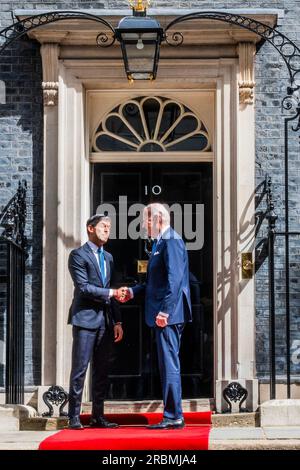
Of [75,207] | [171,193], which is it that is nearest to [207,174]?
[171,193]

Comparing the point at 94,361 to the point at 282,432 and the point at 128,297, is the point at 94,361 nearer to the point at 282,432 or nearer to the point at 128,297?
the point at 128,297

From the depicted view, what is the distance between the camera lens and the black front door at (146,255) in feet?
42.2

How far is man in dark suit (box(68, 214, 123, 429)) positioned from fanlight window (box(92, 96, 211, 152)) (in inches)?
77.9

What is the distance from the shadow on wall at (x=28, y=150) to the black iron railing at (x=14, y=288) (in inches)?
3.9

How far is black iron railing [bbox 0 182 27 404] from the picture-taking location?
11.9 m

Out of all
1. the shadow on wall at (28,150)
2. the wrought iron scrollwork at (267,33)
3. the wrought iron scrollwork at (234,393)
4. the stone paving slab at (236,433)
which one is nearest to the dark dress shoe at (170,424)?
the stone paving slab at (236,433)

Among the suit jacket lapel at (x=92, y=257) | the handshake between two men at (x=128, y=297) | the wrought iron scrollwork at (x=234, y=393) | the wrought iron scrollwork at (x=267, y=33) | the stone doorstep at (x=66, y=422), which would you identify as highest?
the wrought iron scrollwork at (x=267, y=33)

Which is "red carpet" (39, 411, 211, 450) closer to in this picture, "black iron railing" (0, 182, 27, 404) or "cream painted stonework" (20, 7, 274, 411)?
"black iron railing" (0, 182, 27, 404)

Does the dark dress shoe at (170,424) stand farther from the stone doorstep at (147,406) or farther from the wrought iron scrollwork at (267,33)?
the wrought iron scrollwork at (267,33)

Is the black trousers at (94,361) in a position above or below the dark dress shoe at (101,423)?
above

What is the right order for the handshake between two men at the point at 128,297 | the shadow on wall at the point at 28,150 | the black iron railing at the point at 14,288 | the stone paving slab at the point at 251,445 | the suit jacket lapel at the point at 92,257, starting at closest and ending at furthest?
the stone paving slab at the point at 251,445 < the handshake between two men at the point at 128,297 < the suit jacket lapel at the point at 92,257 < the black iron railing at the point at 14,288 < the shadow on wall at the point at 28,150

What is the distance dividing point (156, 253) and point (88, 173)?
224 centimetres

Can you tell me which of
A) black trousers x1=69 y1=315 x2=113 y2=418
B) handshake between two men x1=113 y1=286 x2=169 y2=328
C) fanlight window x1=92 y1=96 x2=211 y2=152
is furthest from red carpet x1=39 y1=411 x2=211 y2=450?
fanlight window x1=92 y1=96 x2=211 y2=152

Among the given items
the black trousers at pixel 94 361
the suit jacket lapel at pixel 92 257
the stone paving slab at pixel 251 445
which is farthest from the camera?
the suit jacket lapel at pixel 92 257
